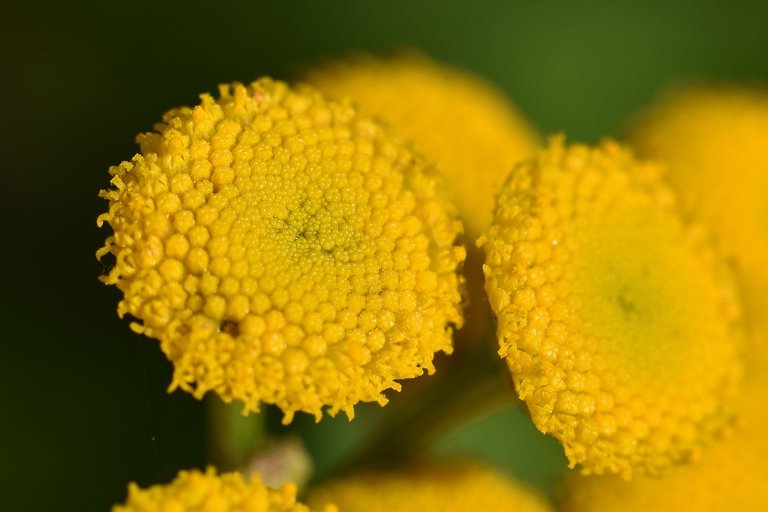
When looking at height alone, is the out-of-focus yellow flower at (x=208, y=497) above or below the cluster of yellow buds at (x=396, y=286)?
below

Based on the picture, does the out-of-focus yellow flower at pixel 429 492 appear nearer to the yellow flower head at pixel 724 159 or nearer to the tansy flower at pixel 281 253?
the tansy flower at pixel 281 253

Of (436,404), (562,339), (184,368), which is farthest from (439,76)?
(184,368)

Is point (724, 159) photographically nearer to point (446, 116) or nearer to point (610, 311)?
point (446, 116)

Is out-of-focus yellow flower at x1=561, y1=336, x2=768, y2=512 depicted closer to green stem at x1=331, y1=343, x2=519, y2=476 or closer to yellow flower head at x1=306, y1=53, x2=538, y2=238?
green stem at x1=331, y1=343, x2=519, y2=476

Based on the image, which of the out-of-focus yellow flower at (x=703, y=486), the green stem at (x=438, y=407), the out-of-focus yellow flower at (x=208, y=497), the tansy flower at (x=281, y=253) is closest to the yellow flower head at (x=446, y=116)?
the green stem at (x=438, y=407)

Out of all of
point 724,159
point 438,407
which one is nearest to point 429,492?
point 438,407

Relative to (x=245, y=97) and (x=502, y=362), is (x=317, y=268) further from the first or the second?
(x=502, y=362)

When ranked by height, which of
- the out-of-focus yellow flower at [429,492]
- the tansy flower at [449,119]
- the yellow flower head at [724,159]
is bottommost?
the out-of-focus yellow flower at [429,492]
